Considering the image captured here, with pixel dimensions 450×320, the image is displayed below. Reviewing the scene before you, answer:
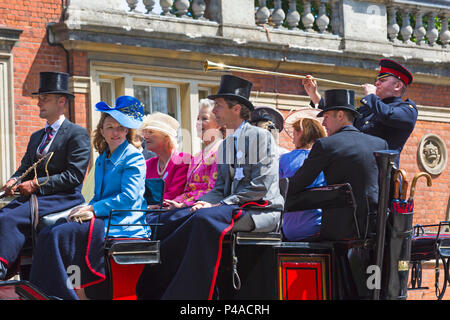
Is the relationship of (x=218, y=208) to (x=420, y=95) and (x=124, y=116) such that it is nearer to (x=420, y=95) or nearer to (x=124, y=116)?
(x=124, y=116)

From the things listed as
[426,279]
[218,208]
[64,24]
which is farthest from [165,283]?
[426,279]

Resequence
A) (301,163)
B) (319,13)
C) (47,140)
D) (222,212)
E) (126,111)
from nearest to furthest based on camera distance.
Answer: (222,212)
(126,111)
(47,140)
(301,163)
(319,13)

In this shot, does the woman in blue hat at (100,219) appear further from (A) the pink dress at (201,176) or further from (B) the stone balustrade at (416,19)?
(B) the stone balustrade at (416,19)

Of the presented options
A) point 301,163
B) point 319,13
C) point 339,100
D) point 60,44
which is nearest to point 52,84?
point 301,163

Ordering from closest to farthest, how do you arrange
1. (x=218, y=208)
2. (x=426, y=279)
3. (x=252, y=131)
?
(x=218, y=208) < (x=252, y=131) < (x=426, y=279)

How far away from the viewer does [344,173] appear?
6.26 meters

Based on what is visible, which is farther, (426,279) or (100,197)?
(426,279)

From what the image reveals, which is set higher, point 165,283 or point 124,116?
point 124,116

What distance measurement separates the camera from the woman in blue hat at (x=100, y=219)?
561cm

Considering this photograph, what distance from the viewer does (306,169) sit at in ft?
20.7

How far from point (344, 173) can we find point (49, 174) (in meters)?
2.19

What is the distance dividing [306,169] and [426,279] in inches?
344

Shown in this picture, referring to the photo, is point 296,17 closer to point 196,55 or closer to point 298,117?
point 196,55

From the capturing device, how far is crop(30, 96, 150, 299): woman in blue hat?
18.4ft
